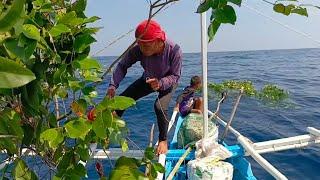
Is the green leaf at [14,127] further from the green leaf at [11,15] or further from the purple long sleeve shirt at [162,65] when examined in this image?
the purple long sleeve shirt at [162,65]

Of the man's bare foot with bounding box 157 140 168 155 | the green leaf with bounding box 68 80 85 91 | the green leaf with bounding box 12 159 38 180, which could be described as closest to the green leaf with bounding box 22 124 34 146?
the green leaf with bounding box 12 159 38 180

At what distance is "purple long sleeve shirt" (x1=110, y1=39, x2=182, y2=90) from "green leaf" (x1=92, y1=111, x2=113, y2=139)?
334cm

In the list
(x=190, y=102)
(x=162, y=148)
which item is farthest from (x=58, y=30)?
(x=190, y=102)

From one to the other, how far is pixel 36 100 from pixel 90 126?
6.7 inches

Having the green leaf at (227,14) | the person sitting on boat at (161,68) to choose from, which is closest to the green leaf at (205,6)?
the green leaf at (227,14)

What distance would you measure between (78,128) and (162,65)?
3680 mm

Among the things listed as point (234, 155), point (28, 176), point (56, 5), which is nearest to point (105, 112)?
point (28, 176)

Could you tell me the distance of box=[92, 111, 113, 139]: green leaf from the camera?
42.1 inches

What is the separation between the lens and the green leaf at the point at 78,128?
42.2 inches

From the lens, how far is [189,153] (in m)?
4.84

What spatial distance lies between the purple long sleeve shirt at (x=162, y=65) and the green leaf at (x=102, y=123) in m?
3.34

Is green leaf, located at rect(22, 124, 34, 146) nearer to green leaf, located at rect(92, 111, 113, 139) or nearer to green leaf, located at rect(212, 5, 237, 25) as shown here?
green leaf, located at rect(92, 111, 113, 139)

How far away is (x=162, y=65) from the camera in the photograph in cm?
473

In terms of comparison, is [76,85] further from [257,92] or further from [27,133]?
[257,92]
